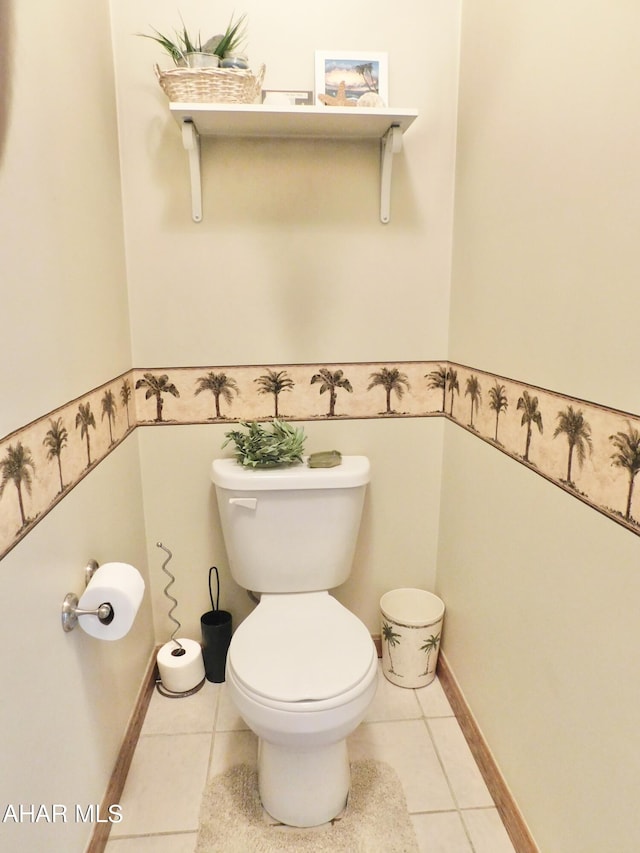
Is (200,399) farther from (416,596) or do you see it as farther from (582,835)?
(582,835)

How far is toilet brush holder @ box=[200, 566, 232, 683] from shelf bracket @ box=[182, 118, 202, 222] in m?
1.11

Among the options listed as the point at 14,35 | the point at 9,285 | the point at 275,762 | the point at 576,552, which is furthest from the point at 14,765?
the point at 14,35

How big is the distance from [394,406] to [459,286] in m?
0.42

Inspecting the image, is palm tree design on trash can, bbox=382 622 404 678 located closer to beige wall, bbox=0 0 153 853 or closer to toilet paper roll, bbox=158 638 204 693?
toilet paper roll, bbox=158 638 204 693

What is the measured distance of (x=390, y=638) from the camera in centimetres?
172

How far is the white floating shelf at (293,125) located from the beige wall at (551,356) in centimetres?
22

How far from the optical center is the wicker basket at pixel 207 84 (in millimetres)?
1291

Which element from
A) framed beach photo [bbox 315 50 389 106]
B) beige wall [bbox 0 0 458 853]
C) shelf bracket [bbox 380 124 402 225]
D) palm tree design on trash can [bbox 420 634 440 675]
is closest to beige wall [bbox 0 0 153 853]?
beige wall [bbox 0 0 458 853]

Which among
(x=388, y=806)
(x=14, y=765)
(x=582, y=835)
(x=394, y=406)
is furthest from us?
(x=394, y=406)

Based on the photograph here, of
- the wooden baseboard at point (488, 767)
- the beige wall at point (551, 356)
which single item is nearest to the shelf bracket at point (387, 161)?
the beige wall at point (551, 356)

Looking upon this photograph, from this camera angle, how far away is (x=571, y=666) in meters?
1.03

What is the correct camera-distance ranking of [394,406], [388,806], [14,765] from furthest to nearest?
[394,406] → [388,806] → [14,765]

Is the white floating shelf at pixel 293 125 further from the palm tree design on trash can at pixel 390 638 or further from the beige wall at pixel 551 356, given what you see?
the palm tree design on trash can at pixel 390 638

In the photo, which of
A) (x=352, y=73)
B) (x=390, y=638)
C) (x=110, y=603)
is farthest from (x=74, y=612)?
(x=352, y=73)
